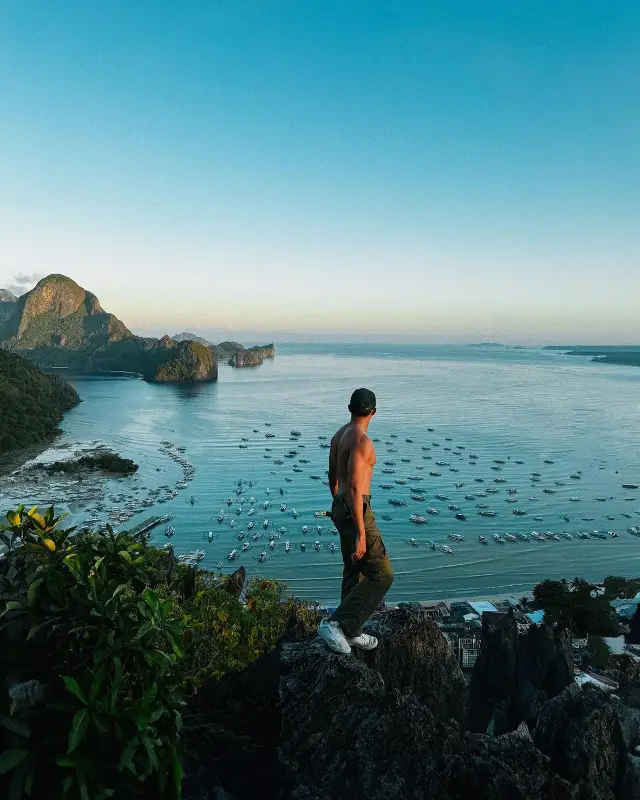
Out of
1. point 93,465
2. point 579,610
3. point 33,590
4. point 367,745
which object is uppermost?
point 33,590

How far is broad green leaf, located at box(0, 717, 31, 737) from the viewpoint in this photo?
10.6ft

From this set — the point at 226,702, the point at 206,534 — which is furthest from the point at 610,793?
the point at 206,534

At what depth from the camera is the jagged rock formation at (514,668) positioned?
9.05 m

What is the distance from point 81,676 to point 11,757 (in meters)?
0.56

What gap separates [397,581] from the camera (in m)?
28.8

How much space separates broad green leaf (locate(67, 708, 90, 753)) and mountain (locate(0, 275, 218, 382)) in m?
131

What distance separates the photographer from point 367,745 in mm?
4730

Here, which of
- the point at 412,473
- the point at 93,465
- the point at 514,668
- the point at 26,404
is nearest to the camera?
the point at 514,668

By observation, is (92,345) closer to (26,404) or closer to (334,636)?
(26,404)

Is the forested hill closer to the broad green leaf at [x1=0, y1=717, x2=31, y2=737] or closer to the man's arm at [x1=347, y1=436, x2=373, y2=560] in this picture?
the man's arm at [x1=347, y1=436, x2=373, y2=560]

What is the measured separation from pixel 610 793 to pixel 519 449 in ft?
181

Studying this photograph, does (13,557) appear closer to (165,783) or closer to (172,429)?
(165,783)

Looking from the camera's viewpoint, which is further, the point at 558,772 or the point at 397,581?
the point at 397,581

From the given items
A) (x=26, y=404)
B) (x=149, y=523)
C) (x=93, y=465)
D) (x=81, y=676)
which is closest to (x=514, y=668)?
(x=81, y=676)
